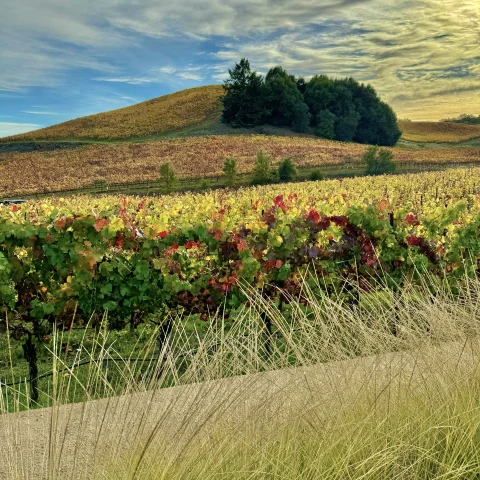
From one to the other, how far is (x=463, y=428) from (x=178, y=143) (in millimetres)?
61021

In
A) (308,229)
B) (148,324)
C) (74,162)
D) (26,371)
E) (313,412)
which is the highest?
(74,162)

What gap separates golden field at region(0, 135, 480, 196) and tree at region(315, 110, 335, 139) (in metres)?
10.3

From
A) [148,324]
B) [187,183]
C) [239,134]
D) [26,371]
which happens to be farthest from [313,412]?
[239,134]

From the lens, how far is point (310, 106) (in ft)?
267

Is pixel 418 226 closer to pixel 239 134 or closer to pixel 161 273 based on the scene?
pixel 161 273

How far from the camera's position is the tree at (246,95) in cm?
7438

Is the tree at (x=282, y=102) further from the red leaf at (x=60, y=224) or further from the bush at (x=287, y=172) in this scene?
the red leaf at (x=60, y=224)

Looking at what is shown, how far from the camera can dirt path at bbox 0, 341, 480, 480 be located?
2.53m

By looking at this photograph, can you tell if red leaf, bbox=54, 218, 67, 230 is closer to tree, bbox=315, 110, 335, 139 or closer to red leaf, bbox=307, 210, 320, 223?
red leaf, bbox=307, 210, 320, 223

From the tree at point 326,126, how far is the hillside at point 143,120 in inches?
645

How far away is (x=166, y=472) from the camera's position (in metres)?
2.38

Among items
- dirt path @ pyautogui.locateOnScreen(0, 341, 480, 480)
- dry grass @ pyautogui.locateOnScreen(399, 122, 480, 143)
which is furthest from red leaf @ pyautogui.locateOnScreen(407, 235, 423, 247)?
dry grass @ pyautogui.locateOnScreen(399, 122, 480, 143)

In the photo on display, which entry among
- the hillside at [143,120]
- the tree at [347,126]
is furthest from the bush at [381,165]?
the hillside at [143,120]

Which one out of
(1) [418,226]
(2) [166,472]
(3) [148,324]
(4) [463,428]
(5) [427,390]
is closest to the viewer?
(2) [166,472]
